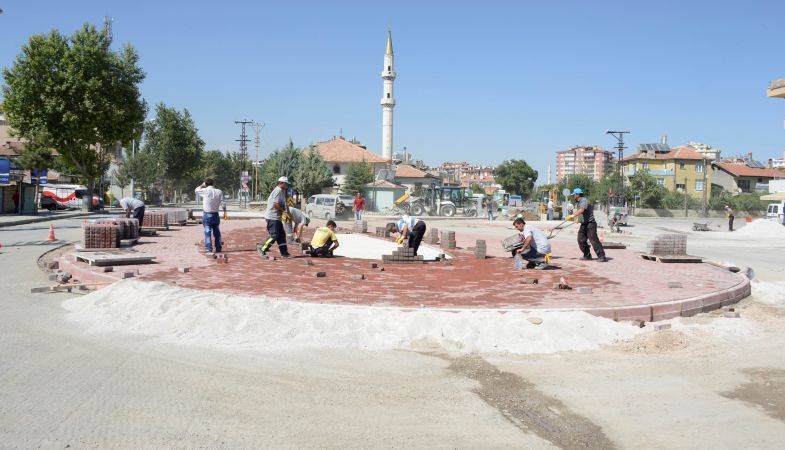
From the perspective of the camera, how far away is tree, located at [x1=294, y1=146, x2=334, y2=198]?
182 ft

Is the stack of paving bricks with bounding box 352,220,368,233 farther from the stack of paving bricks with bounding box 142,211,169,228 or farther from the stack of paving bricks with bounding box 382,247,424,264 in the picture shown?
the stack of paving bricks with bounding box 382,247,424,264

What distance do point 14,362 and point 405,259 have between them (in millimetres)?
8431

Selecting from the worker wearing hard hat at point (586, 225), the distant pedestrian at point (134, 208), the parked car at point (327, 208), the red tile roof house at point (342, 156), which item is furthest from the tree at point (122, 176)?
the worker wearing hard hat at point (586, 225)

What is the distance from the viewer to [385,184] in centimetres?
5750

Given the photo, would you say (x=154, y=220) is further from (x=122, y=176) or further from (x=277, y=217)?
(x=122, y=176)

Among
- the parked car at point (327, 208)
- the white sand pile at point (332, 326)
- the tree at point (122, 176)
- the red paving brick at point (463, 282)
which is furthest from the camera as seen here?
the tree at point (122, 176)

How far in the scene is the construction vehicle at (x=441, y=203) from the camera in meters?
45.3

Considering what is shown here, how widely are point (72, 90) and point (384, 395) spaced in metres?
37.7

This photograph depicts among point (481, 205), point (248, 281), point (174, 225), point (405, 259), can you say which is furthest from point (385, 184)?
point (248, 281)

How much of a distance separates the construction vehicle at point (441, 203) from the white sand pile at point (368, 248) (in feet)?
80.5

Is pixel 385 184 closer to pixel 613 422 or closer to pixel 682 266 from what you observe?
pixel 682 266

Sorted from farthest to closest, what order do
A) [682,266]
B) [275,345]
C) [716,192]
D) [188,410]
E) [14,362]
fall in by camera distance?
1. [716,192]
2. [682,266]
3. [275,345]
4. [14,362]
5. [188,410]

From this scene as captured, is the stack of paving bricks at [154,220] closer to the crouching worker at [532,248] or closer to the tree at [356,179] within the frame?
the crouching worker at [532,248]

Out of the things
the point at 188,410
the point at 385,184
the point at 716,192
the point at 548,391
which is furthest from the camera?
the point at 716,192
